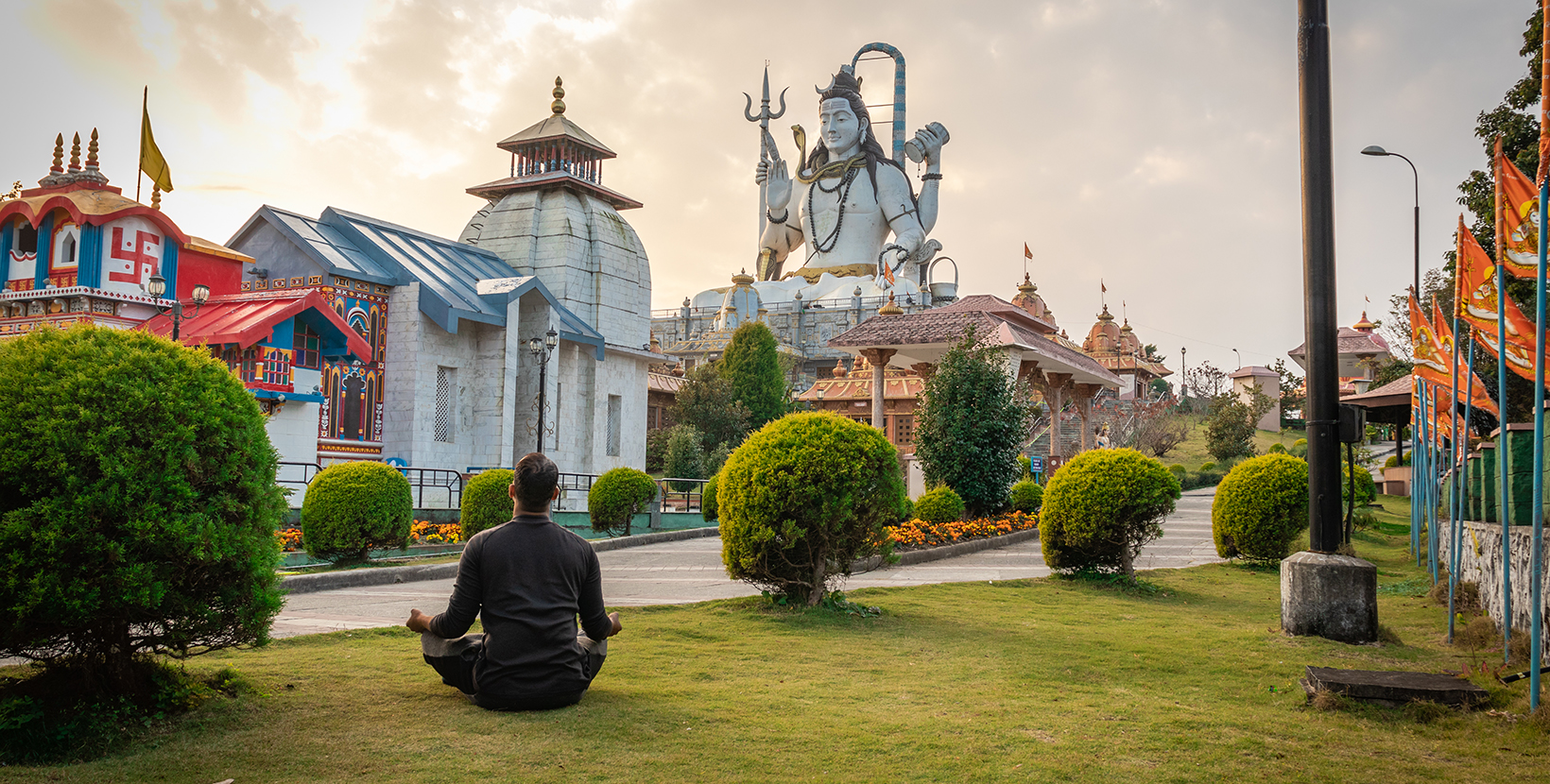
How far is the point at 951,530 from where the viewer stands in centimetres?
1628

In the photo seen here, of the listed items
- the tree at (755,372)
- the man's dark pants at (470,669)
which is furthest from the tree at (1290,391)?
the man's dark pants at (470,669)

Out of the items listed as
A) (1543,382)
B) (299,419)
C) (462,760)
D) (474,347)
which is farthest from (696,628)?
(474,347)

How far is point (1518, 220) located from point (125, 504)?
6.79m

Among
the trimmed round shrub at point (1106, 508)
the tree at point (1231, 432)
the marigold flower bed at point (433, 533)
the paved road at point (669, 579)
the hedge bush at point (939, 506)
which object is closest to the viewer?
the paved road at point (669, 579)

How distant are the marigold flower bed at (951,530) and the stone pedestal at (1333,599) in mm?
6879

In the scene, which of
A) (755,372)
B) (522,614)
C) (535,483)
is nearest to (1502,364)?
(535,483)

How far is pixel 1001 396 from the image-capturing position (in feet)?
60.0

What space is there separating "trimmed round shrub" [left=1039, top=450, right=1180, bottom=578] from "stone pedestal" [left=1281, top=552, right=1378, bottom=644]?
3.26m

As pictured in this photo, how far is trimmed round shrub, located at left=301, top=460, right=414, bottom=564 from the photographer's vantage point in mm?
12953

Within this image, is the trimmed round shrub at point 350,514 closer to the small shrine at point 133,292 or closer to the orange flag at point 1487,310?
the small shrine at point 133,292

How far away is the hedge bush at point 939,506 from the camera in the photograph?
1695 centimetres

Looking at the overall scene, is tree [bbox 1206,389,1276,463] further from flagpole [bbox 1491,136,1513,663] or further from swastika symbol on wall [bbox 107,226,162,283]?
swastika symbol on wall [bbox 107,226,162,283]

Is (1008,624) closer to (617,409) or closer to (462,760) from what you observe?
(462,760)

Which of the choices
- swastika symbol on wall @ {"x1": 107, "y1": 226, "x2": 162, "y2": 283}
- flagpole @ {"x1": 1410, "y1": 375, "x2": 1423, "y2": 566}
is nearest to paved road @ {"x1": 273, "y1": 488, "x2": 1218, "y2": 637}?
flagpole @ {"x1": 1410, "y1": 375, "x2": 1423, "y2": 566}
